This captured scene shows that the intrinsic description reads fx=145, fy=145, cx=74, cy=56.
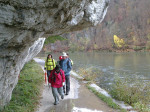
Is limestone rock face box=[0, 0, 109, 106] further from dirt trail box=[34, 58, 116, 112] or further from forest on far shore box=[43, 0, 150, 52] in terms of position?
forest on far shore box=[43, 0, 150, 52]

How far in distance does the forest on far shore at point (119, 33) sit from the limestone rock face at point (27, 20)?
47.6m

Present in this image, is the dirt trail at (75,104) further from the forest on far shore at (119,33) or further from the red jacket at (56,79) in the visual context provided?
the forest on far shore at (119,33)

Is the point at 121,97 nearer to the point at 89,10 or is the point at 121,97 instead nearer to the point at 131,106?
the point at 131,106

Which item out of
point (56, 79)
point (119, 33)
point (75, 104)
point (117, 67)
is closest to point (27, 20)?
point (56, 79)

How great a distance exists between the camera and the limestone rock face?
2369 mm

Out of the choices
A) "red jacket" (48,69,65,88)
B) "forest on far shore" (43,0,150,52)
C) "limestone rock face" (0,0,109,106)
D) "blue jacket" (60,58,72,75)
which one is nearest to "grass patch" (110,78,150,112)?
"blue jacket" (60,58,72,75)

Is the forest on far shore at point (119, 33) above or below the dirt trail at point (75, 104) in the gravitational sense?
above

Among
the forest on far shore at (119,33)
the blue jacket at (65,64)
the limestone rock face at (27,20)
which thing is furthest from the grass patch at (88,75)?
the forest on far shore at (119,33)

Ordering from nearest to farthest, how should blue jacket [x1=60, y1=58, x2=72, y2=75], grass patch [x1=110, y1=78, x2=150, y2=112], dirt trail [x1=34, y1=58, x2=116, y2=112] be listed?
dirt trail [x1=34, y1=58, x2=116, y2=112]
grass patch [x1=110, y1=78, x2=150, y2=112]
blue jacket [x1=60, y1=58, x2=72, y2=75]

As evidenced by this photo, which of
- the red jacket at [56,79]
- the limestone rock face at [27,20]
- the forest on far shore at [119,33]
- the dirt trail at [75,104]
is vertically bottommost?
the dirt trail at [75,104]

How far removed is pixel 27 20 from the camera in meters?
2.56

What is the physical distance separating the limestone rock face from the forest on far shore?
47.6 meters

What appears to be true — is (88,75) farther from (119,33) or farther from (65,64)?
(119,33)

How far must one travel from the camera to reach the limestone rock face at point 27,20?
237 cm
